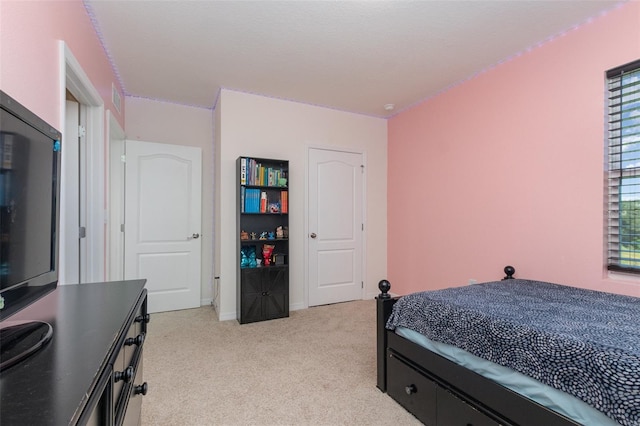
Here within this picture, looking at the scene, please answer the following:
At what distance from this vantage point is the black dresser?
0.48 meters

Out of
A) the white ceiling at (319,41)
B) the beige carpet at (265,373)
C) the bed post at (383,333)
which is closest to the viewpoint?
the beige carpet at (265,373)

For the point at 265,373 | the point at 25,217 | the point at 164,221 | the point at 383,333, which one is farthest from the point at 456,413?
the point at 164,221

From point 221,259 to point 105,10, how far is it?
236 cm

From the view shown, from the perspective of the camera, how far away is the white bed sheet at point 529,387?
1.06 metres

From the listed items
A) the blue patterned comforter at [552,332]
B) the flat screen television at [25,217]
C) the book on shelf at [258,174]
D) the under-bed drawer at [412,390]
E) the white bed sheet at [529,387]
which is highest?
the book on shelf at [258,174]

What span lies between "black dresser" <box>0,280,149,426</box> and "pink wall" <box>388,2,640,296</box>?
2.87 meters

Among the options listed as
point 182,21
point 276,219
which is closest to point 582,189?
point 276,219

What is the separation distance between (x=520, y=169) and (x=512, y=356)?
1.96m

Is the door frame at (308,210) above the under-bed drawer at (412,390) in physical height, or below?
above

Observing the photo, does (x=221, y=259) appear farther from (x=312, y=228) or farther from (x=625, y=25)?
(x=625, y=25)

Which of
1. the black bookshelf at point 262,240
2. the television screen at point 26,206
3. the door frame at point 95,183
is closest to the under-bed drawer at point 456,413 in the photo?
the television screen at point 26,206

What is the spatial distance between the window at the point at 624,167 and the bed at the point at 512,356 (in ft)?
1.45

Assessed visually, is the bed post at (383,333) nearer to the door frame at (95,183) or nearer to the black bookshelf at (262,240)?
the black bookshelf at (262,240)

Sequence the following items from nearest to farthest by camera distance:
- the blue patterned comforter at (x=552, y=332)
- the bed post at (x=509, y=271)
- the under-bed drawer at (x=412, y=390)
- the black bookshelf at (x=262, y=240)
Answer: the blue patterned comforter at (x=552, y=332) < the under-bed drawer at (x=412, y=390) < the bed post at (x=509, y=271) < the black bookshelf at (x=262, y=240)
